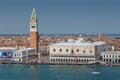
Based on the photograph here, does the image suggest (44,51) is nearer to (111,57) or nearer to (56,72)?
(111,57)

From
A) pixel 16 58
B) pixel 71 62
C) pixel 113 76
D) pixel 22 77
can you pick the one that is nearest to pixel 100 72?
pixel 113 76

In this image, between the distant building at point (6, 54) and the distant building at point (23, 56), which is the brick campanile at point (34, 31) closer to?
the distant building at point (23, 56)

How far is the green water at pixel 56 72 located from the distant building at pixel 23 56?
2.63 m

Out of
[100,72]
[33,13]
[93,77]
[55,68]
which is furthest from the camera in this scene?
[33,13]

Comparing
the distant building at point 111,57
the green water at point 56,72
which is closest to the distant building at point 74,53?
the distant building at point 111,57

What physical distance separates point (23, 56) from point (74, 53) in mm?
3272

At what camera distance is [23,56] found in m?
38.8

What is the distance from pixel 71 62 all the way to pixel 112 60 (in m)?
2.60

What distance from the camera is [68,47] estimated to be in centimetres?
3888

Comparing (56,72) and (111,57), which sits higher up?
(111,57)

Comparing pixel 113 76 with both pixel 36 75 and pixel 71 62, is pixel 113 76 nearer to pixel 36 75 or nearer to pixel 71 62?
pixel 36 75

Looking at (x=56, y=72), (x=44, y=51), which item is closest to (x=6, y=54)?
(x=44, y=51)

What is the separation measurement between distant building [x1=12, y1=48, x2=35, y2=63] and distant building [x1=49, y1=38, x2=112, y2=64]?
147 centimetres

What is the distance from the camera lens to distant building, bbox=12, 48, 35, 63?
126 ft
